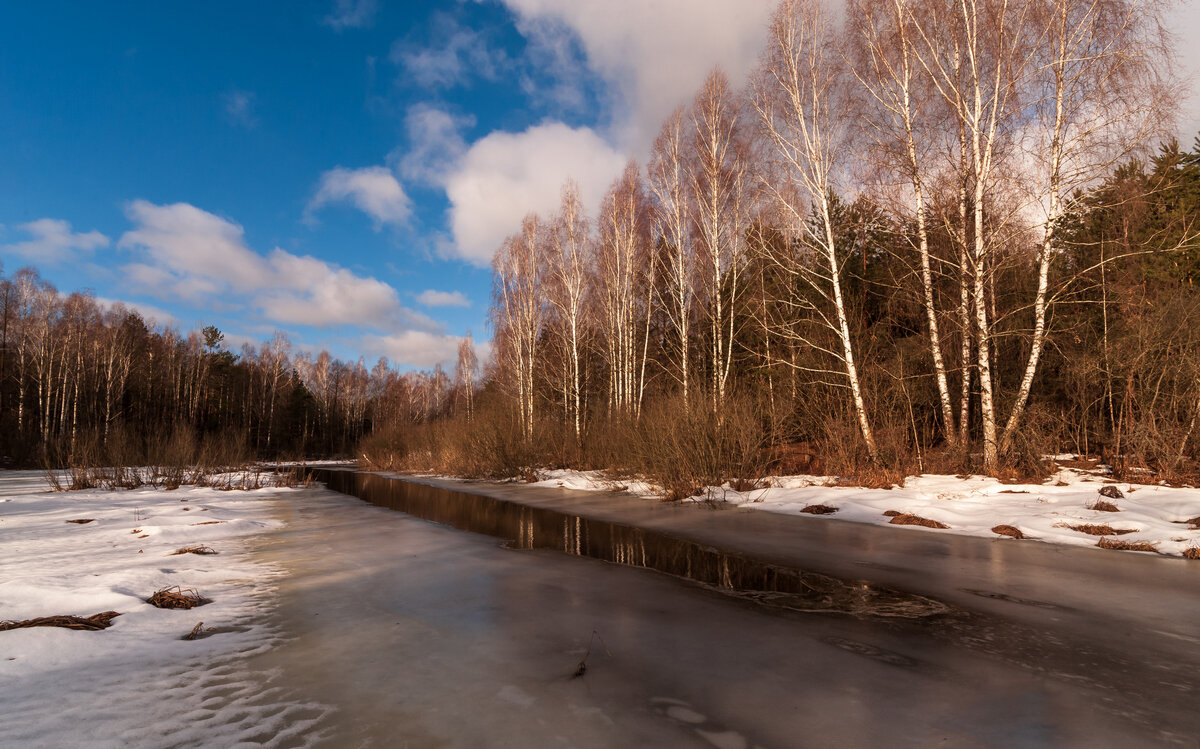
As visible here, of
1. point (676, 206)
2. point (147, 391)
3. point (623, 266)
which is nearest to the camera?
point (676, 206)

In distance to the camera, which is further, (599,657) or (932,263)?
(932,263)

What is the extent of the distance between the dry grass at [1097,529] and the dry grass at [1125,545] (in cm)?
42

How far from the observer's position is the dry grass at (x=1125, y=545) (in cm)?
557

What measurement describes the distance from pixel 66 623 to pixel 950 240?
15010 mm

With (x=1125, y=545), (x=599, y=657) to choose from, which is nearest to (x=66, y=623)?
(x=599, y=657)

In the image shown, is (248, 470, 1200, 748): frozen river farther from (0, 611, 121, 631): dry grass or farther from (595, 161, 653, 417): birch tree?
(595, 161, 653, 417): birch tree

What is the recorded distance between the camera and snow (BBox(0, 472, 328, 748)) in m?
2.18

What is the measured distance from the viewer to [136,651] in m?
3.08

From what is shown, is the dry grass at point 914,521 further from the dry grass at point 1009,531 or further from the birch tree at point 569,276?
the birch tree at point 569,276

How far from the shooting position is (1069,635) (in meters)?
3.36

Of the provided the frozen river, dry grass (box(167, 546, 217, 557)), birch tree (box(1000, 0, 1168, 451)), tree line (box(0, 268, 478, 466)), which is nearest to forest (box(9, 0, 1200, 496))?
birch tree (box(1000, 0, 1168, 451))

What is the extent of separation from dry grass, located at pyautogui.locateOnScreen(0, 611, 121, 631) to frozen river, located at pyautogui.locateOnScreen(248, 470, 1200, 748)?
107 centimetres

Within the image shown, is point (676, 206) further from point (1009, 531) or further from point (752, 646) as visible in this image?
point (752, 646)

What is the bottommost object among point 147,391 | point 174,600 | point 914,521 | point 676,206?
point 914,521
